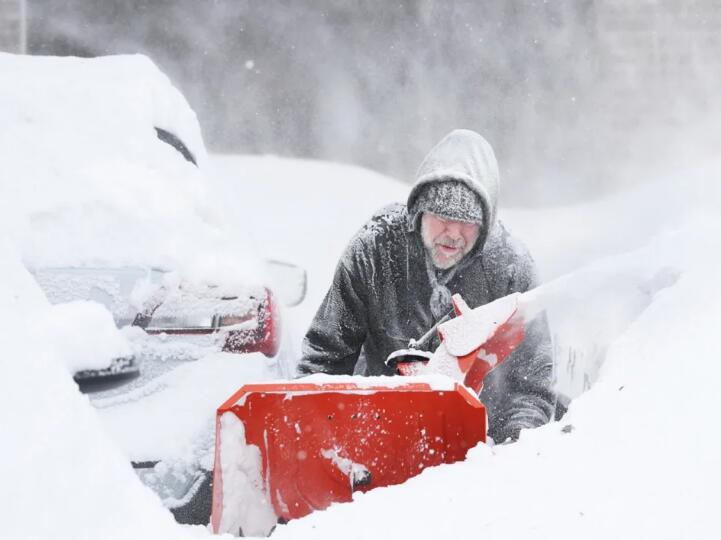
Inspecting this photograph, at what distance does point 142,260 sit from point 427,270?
3.95ft

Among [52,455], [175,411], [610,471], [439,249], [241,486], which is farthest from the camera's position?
[439,249]

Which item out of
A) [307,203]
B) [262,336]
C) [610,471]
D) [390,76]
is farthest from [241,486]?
[390,76]

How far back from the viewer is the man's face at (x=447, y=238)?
325 centimetres

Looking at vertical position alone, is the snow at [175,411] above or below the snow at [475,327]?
below

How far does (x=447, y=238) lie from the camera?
325cm

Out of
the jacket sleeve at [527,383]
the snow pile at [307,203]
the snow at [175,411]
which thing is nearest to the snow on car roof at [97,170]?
the snow at [175,411]

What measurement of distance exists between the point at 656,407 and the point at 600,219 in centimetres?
683

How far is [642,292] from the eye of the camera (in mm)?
2910

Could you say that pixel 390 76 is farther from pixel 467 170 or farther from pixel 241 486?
pixel 241 486

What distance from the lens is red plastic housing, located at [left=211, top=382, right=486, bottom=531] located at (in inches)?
87.6

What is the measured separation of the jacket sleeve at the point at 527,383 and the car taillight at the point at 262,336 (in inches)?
34.4

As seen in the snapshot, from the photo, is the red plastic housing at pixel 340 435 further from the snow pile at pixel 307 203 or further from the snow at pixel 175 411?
the snow pile at pixel 307 203

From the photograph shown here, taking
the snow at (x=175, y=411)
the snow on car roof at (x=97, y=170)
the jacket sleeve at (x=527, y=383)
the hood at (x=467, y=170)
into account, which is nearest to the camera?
the snow at (x=175, y=411)

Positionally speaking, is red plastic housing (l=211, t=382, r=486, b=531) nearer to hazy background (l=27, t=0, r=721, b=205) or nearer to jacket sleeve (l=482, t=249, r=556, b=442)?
jacket sleeve (l=482, t=249, r=556, b=442)
